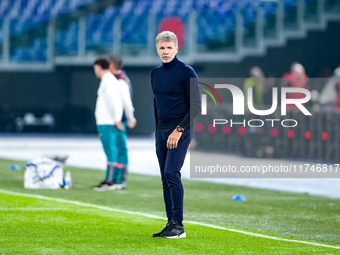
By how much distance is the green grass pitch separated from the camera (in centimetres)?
698

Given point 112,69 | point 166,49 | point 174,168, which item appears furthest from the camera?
point 112,69

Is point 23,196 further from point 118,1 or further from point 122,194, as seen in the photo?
point 118,1

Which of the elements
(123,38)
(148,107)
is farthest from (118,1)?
(148,107)

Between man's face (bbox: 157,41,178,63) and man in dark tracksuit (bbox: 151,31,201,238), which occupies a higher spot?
man's face (bbox: 157,41,178,63)

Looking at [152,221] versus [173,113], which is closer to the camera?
[173,113]

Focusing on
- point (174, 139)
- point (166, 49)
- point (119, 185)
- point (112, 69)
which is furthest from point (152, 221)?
point (112, 69)

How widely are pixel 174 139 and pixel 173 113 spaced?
0.88ft

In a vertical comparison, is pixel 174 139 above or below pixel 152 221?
above

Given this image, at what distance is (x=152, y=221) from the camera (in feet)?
28.4

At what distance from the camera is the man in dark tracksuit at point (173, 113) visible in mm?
7148

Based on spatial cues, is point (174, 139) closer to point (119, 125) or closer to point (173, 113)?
point (173, 113)

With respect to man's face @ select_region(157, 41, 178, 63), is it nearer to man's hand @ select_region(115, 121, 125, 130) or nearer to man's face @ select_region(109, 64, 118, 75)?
man's hand @ select_region(115, 121, 125, 130)

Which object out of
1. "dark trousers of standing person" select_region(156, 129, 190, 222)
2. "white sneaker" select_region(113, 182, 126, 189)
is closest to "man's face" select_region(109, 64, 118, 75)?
"white sneaker" select_region(113, 182, 126, 189)

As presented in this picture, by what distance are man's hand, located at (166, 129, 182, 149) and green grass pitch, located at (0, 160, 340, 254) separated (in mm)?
867
